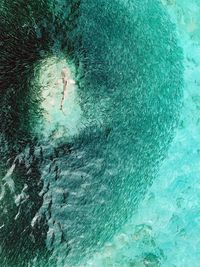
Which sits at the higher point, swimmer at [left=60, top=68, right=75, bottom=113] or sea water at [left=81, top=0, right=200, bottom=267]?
swimmer at [left=60, top=68, right=75, bottom=113]

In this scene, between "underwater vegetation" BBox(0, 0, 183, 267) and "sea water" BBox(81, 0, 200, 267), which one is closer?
"underwater vegetation" BBox(0, 0, 183, 267)

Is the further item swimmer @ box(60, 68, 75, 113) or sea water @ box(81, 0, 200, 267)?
sea water @ box(81, 0, 200, 267)

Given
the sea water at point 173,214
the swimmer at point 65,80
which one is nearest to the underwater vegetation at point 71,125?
the swimmer at point 65,80

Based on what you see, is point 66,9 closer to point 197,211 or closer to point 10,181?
point 10,181

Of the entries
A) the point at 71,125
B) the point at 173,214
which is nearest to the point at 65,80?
the point at 71,125

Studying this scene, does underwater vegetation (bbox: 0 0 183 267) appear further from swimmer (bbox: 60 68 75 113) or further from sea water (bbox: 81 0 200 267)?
sea water (bbox: 81 0 200 267)

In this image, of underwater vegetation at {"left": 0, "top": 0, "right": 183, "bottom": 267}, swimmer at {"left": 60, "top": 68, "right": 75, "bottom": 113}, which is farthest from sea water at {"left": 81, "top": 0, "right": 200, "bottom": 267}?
swimmer at {"left": 60, "top": 68, "right": 75, "bottom": 113}

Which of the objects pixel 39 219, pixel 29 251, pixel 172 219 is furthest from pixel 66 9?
pixel 172 219

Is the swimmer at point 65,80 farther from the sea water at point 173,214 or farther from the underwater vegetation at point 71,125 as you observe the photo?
the sea water at point 173,214

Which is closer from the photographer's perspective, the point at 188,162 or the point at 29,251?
the point at 29,251

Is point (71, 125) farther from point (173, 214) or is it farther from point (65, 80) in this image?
point (173, 214)
